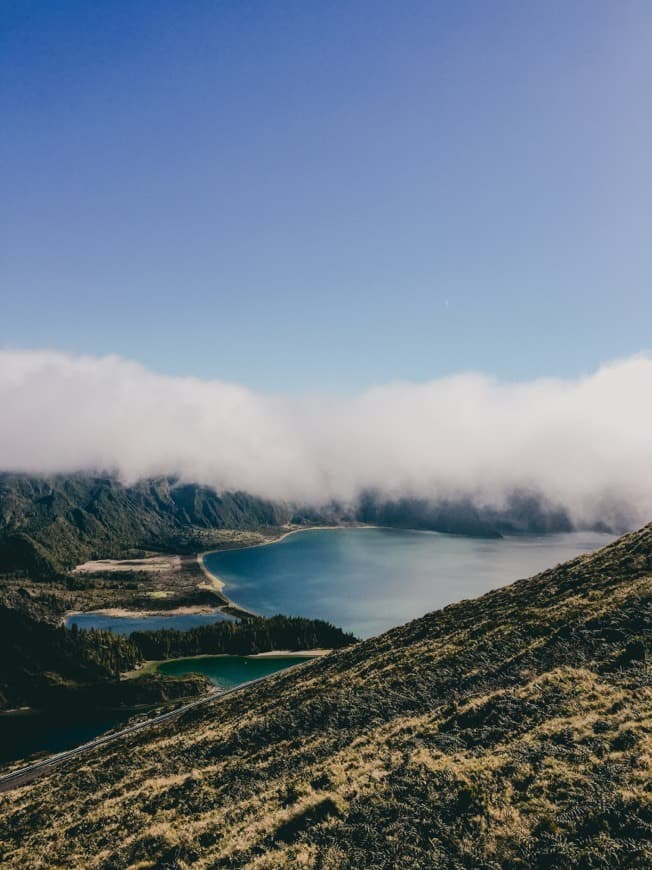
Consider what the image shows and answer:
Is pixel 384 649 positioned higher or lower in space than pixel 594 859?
lower

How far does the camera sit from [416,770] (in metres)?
25.7

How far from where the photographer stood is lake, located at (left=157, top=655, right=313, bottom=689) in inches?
5728

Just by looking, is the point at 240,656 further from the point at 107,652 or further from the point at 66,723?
the point at 66,723

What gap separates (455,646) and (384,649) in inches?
627

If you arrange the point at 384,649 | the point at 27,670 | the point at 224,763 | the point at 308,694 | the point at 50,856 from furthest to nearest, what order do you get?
the point at 27,670 < the point at 384,649 < the point at 308,694 < the point at 224,763 < the point at 50,856

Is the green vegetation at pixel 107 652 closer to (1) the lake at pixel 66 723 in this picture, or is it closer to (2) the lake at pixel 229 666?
(2) the lake at pixel 229 666

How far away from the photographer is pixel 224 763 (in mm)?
36594

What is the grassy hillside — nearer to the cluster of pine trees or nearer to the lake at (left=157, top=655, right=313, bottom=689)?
the lake at (left=157, top=655, right=313, bottom=689)

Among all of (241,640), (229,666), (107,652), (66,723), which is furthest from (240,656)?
(66,723)

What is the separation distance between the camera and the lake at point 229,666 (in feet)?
477

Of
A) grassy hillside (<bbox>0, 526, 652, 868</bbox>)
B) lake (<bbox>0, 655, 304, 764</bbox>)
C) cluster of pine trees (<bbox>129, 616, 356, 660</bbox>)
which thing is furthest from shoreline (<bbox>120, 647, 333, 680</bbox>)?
grassy hillside (<bbox>0, 526, 652, 868</bbox>)

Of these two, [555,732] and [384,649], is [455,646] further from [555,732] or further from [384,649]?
[555,732]

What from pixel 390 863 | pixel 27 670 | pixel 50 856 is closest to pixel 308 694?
pixel 50 856

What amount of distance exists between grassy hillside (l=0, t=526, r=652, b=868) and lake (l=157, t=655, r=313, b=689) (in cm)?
9653
